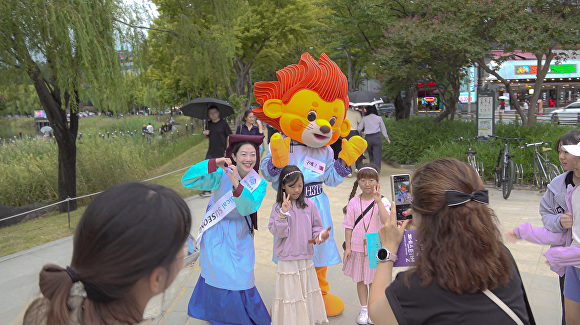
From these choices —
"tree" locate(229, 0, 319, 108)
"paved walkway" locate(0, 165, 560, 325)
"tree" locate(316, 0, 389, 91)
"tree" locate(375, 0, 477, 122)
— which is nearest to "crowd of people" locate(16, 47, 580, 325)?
"paved walkway" locate(0, 165, 560, 325)

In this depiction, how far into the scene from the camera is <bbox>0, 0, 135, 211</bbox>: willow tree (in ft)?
20.8

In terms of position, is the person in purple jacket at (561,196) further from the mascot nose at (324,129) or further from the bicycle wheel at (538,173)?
the bicycle wheel at (538,173)

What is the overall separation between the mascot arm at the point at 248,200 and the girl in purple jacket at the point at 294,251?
0.17 metres

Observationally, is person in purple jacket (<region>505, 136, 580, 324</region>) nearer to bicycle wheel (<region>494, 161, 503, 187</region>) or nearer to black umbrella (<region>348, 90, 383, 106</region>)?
bicycle wheel (<region>494, 161, 503, 187</region>)

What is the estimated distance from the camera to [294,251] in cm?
367

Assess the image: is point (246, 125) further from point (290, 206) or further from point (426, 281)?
point (426, 281)

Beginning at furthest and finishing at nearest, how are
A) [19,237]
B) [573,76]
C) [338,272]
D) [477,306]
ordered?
[573,76]
[19,237]
[338,272]
[477,306]

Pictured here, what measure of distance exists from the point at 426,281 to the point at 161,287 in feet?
3.00

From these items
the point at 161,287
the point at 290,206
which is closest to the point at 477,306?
the point at 161,287

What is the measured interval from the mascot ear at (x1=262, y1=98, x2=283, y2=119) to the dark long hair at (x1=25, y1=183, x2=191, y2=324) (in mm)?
3356

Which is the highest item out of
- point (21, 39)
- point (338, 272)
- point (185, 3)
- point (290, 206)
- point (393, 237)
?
point (185, 3)

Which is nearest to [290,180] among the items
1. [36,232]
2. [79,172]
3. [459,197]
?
[459,197]

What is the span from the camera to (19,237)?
6.46 meters

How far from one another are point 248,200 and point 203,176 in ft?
1.49
